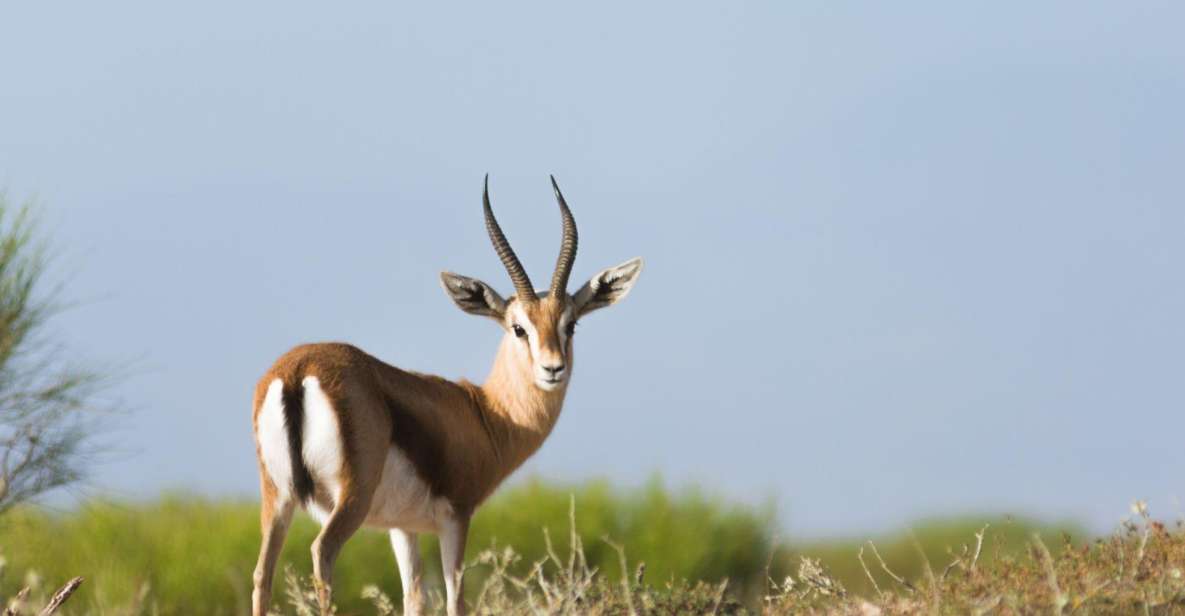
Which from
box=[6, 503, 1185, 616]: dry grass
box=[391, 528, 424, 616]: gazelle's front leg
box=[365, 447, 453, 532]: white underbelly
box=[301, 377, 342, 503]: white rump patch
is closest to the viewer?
box=[6, 503, 1185, 616]: dry grass

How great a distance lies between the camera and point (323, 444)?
6625 millimetres

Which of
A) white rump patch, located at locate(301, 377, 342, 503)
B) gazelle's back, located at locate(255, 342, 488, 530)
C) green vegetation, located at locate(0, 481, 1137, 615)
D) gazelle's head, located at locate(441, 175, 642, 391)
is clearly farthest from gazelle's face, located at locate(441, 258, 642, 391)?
green vegetation, located at locate(0, 481, 1137, 615)

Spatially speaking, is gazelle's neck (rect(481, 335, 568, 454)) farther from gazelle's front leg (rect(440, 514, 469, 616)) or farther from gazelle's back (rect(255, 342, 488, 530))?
gazelle's front leg (rect(440, 514, 469, 616))

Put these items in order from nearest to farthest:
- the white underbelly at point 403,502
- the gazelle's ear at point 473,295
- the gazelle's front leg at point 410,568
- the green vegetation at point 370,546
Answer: the white underbelly at point 403,502 < the gazelle's front leg at point 410,568 < the gazelle's ear at point 473,295 < the green vegetation at point 370,546

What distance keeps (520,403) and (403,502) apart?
4.16 ft

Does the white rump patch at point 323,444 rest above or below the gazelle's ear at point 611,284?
below

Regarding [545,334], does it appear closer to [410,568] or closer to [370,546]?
[410,568]

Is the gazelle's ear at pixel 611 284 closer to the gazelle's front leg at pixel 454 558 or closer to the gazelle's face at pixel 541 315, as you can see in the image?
the gazelle's face at pixel 541 315

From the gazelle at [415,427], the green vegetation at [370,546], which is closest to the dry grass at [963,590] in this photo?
the gazelle at [415,427]

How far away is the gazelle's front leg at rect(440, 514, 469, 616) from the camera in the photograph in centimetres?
702

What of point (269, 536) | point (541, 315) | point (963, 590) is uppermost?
point (541, 315)

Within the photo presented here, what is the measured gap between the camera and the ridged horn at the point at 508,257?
7.82 m

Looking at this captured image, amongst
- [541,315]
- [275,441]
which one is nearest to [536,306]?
[541,315]

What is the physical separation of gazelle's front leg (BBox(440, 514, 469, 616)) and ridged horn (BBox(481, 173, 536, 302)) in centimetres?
135
